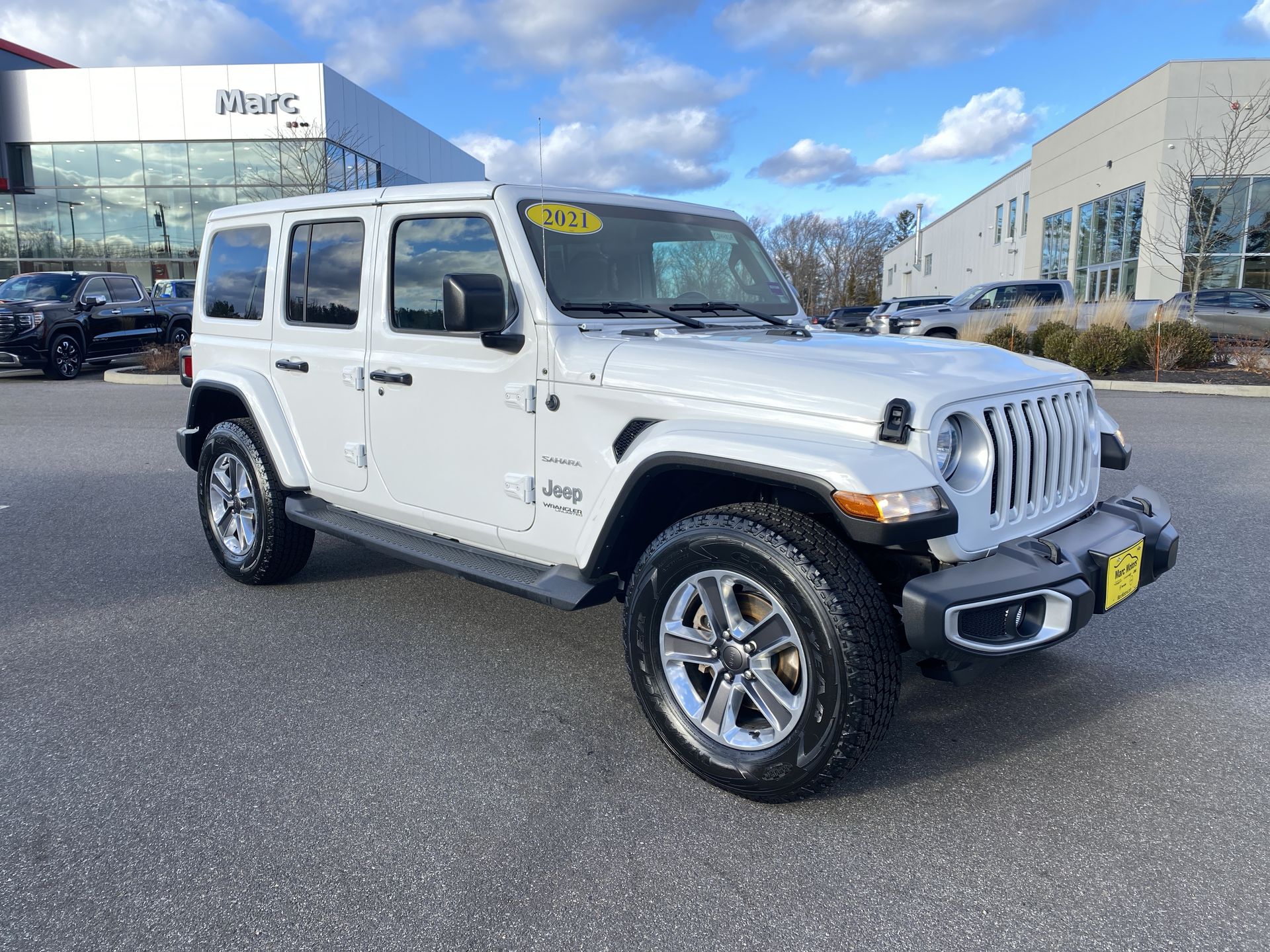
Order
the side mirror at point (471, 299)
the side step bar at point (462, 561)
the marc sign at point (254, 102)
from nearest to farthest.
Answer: the side mirror at point (471, 299) < the side step bar at point (462, 561) < the marc sign at point (254, 102)

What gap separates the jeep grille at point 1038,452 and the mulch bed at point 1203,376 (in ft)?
44.7

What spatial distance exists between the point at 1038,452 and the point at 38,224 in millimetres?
43278

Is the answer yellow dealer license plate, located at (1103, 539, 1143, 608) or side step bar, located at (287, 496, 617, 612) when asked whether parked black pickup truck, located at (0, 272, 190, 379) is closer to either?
side step bar, located at (287, 496, 617, 612)

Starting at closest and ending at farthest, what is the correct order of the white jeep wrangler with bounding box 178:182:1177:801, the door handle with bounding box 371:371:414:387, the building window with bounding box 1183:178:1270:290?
the white jeep wrangler with bounding box 178:182:1177:801 → the door handle with bounding box 371:371:414:387 → the building window with bounding box 1183:178:1270:290

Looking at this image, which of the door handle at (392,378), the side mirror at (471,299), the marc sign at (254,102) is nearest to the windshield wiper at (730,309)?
the side mirror at (471,299)

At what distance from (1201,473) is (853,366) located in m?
6.42

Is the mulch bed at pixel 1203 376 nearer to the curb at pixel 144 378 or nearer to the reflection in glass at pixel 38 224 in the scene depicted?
the curb at pixel 144 378

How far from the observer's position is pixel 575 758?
10.6 feet

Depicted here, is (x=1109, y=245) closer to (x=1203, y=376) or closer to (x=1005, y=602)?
(x=1203, y=376)

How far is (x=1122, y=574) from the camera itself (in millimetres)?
3078

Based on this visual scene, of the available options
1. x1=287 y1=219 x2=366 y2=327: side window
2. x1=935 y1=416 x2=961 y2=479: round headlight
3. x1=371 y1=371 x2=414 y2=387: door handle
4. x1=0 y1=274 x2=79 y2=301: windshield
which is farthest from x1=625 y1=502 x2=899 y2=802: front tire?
x1=0 y1=274 x2=79 y2=301: windshield

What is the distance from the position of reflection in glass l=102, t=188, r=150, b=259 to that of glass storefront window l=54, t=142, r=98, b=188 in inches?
35.8

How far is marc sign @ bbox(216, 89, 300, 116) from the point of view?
3366cm

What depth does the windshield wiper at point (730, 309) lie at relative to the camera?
13.4 feet
